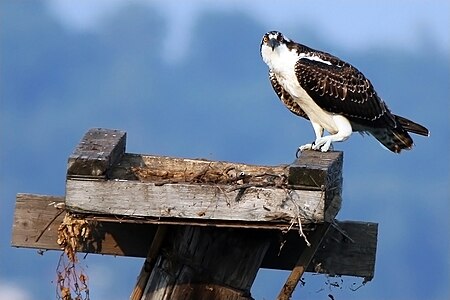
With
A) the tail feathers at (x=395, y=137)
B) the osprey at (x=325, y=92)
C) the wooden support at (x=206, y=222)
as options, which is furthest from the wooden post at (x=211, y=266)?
the tail feathers at (x=395, y=137)

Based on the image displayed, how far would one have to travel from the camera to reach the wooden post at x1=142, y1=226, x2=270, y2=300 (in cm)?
452

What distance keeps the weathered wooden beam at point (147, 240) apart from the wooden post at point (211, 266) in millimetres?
262

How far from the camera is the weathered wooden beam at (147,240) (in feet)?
15.8

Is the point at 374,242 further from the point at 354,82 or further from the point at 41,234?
the point at 354,82

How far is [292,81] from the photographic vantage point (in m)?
8.08

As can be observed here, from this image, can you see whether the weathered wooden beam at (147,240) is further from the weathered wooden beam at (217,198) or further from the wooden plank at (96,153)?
the weathered wooden beam at (217,198)

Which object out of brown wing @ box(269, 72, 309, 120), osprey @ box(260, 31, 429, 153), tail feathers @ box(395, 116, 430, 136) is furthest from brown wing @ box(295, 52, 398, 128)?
brown wing @ box(269, 72, 309, 120)

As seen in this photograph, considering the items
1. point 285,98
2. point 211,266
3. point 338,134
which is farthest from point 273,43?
point 211,266

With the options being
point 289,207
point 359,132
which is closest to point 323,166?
point 289,207

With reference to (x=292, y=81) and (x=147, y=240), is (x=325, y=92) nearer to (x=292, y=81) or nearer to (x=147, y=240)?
(x=292, y=81)

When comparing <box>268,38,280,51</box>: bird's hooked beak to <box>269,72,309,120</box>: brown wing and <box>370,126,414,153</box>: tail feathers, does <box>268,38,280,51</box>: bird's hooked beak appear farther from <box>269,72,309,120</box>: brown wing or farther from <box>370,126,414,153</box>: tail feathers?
<box>370,126,414,153</box>: tail feathers

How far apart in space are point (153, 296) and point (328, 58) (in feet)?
13.6

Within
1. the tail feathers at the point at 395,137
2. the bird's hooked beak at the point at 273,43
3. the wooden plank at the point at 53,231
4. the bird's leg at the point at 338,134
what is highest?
the bird's hooked beak at the point at 273,43

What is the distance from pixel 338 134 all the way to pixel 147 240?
10.0 ft
